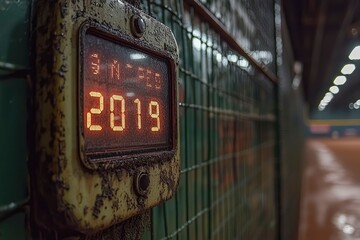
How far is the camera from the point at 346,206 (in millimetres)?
4566

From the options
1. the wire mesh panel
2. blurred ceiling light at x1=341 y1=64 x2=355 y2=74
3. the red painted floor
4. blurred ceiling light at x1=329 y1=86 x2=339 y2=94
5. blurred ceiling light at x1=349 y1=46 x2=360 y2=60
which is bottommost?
the red painted floor

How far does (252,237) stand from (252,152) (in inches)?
14.4

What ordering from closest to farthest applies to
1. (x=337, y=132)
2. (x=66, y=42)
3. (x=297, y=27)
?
1. (x=66, y=42)
2. (x=297, y=27)
3. (x=337, y=132)

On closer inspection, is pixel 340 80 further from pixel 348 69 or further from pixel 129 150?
pixel 129 150

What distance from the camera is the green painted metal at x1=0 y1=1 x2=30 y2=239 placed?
38cm

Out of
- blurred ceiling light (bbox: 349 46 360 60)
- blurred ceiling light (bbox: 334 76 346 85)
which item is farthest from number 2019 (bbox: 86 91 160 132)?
blurred ceiling light (bbox: 334 76 346 85)

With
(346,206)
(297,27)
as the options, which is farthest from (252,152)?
(297,27)

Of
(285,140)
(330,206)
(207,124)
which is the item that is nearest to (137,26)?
(207,124)

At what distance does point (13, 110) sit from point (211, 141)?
0.73 meters

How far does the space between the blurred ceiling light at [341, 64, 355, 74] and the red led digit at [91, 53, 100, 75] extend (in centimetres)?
1061

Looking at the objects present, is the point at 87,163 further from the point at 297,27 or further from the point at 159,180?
→ the point at 297,27

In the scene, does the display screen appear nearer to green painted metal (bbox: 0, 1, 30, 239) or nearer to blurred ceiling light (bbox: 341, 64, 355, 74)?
green painted metal (bbox: 0, 1, 30, 239)

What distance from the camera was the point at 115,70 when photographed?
47 cm

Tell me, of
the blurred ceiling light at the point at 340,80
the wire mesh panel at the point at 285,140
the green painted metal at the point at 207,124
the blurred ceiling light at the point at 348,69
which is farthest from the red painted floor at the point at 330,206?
the blurred ceiling light at the point at 340,80
